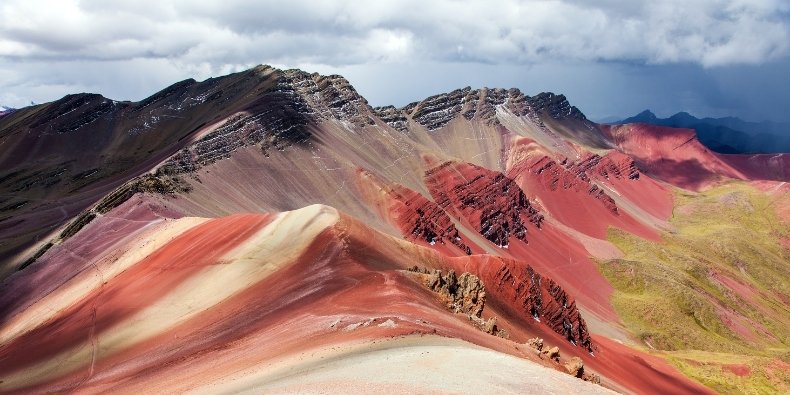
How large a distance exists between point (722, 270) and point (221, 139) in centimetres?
11594

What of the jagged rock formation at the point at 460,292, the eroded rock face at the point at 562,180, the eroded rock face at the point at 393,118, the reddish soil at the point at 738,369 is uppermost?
the eroded rock face at the point at 393,118

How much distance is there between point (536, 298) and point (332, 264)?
2967 cm

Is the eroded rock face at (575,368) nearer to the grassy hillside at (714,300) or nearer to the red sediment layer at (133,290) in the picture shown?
the red sediment layer at (133,290)

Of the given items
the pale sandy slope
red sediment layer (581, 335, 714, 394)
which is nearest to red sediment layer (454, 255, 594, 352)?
red sediment layer (581, 335, 714, 394)

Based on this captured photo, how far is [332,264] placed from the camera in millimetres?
50969

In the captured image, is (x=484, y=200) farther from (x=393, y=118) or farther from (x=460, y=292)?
(x=460, y=292)

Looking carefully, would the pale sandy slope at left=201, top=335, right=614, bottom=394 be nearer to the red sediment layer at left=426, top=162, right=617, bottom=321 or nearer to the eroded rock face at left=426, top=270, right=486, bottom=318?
the eroded rock face at left=426, top=270, right=486, bottom=318

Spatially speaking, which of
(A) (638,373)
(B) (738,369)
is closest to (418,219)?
(A) (638,373)

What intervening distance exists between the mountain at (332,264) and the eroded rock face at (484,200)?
0.50 metres

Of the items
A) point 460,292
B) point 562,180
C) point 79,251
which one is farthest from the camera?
point 562,180

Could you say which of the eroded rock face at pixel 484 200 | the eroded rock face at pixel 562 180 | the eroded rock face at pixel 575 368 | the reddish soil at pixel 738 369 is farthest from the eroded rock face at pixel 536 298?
the eroded rock face at pixel 562 180

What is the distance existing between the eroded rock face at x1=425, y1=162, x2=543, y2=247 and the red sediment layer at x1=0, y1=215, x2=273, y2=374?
73986mm

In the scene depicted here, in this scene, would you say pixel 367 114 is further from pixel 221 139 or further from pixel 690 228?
pixel 690 228

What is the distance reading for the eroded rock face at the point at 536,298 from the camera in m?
67.3
